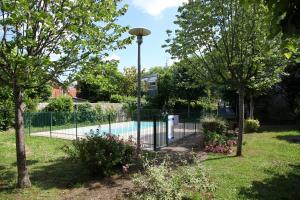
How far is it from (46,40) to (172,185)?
3997 mm

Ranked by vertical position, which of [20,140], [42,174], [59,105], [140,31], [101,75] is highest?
[140,31]

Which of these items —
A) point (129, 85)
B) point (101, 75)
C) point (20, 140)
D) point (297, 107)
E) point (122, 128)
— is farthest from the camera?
point (129, 85)

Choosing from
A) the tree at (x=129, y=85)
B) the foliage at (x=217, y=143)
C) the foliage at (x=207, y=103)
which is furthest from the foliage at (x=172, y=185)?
the tree at (x=129, y=85)

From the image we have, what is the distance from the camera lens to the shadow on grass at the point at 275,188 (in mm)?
6910

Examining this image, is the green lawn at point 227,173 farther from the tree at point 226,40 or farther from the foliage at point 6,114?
the foliage at point 6,114

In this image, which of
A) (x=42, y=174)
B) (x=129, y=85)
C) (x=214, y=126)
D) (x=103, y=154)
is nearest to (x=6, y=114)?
(x=42, y=174)

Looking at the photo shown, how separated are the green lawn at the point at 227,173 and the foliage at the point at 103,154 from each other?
47cm

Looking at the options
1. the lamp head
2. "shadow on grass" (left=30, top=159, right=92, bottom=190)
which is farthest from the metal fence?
the lamp head

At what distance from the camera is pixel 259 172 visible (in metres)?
8.79

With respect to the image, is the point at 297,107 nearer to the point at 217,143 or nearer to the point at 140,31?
the point at 217,143

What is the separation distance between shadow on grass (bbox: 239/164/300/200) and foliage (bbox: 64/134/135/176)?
10.0ft

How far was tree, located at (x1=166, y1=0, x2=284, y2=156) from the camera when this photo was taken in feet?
34.4

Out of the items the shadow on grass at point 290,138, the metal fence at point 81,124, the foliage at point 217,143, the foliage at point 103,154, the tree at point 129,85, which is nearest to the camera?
the foliage at point 103,154

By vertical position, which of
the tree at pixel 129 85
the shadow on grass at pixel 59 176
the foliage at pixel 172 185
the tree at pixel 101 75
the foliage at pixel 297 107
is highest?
the tree at pixel 129 85
